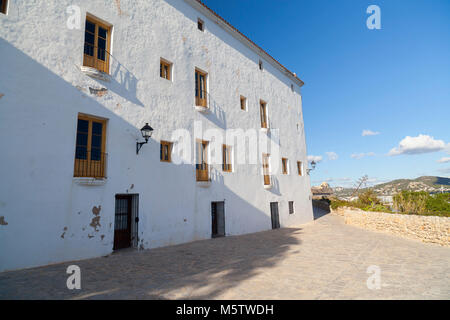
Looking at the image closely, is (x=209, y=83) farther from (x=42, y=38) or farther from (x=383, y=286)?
(x=383, y=286)

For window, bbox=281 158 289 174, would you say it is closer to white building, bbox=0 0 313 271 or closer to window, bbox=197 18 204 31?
white building, bbox=0 0 313 271

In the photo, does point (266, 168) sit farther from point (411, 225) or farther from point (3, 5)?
point (3, 5)

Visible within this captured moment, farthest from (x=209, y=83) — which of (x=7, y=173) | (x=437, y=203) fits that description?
(x=437, y=203)

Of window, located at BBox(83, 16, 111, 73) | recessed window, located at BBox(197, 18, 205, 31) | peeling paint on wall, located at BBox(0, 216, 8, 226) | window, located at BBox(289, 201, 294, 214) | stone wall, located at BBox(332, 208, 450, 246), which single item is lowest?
stone wall, located at BBox(332, 208, 450, 246)

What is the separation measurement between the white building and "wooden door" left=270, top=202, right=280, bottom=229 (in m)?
1.45

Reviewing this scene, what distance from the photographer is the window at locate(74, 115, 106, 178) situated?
7320 millimetres

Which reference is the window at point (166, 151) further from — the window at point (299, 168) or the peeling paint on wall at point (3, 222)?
the window at point (299, 168)

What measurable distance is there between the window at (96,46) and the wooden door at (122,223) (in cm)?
451

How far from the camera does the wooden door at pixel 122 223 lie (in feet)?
26.7

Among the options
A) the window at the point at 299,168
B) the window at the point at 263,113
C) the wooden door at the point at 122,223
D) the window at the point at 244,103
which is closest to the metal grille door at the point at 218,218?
the wooden door at the point at 122,223

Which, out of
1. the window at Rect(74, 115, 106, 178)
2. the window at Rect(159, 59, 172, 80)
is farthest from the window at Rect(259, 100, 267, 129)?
the window at Rect(74, 115, 106, 178)

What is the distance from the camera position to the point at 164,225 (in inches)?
358

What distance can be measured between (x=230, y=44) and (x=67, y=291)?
1389 centimetres

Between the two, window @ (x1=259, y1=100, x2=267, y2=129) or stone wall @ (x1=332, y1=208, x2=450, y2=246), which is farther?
window @ (x1=259, y1=100, x2=267, y2=129)
